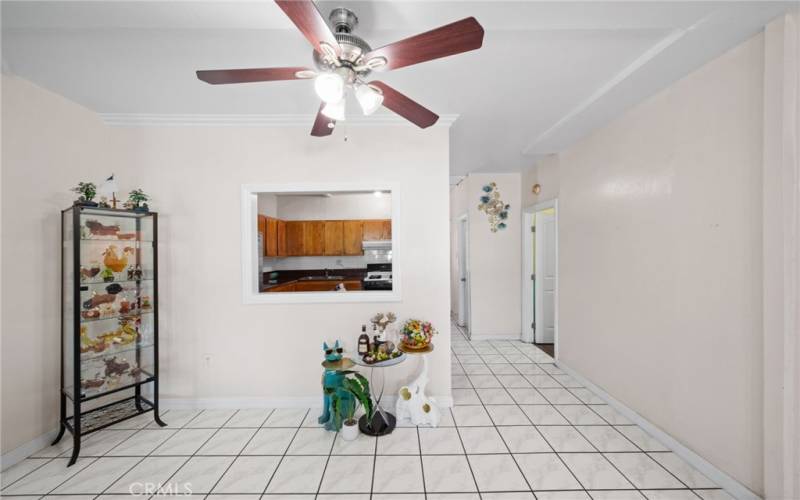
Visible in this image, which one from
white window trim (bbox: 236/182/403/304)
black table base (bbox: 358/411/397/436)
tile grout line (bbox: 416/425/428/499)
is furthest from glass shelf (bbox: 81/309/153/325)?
tile grout line (bbox: 416/425/428/499)

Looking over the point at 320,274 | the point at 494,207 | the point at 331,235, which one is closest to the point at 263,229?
the point at 331,235

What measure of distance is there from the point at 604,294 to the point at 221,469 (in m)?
3.30

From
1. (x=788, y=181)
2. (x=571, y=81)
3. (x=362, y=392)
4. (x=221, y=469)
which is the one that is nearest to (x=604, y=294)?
(x=788, y=181)

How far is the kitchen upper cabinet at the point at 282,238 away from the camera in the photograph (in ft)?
16.9

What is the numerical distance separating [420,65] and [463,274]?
360 cm

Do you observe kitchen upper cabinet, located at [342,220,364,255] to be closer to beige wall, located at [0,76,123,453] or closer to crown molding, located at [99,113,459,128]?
crown molding, located at [99,113,459,128]

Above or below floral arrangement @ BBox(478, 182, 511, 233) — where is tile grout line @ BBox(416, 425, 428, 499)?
below

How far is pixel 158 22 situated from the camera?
53.5 inches

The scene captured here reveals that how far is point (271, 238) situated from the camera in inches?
190

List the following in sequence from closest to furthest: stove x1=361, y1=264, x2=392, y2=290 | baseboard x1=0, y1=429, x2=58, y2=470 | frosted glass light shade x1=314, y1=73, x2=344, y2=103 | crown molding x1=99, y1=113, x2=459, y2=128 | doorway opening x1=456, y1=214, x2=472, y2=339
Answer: frosted glass light shade x1=314, y1=73, x2=344, y2=103
baseboard x1=0, y1=429, x2=58, y2=470
crown molding x1=99, y1=113, x2=459, y2=128
doorway opening x1=456, y1=214, x2=472, y2=339
stove x1=361, y1=264, x2=392, y2=290

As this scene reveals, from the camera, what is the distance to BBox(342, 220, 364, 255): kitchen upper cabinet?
5.44 meters

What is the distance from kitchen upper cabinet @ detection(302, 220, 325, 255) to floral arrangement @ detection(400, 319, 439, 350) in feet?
11.7

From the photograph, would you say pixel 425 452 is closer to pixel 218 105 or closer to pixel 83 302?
pixel 83 302

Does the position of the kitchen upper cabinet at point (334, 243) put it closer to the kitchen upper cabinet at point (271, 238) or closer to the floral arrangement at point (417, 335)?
the kitchen upper cabinet at point (271, 238)
